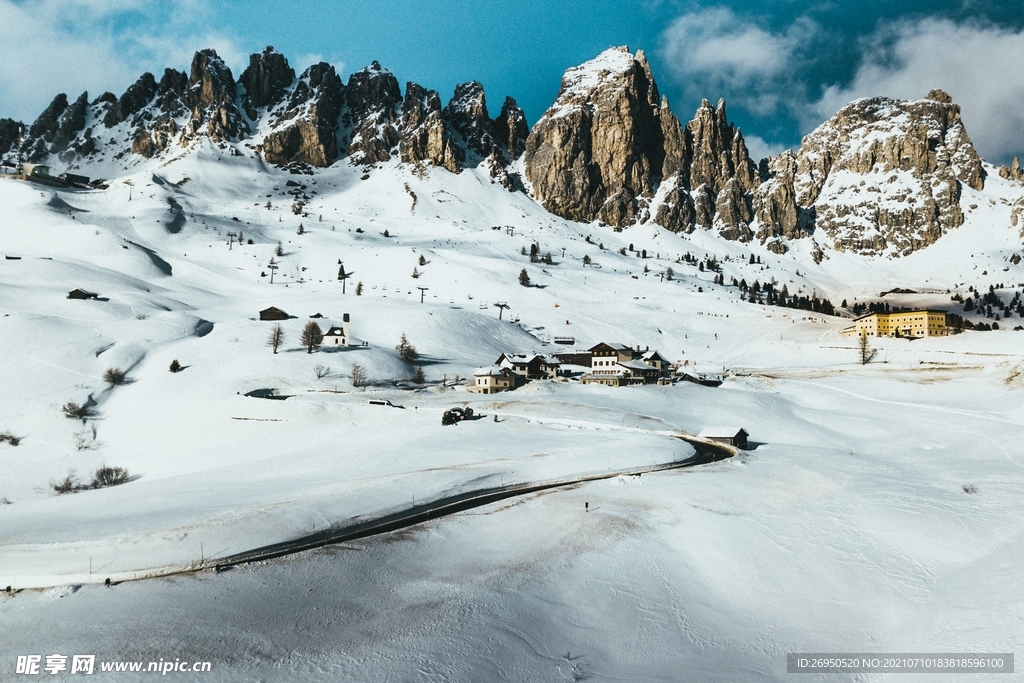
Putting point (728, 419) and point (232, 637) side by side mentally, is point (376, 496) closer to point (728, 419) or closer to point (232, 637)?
point (232, 637)

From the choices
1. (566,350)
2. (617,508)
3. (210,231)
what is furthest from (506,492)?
(210,231)

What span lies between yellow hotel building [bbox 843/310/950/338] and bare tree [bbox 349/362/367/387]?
3913 inches

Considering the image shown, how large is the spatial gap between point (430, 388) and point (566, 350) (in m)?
45.8

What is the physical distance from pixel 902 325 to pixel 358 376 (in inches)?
4582

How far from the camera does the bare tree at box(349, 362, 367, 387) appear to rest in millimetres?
76750

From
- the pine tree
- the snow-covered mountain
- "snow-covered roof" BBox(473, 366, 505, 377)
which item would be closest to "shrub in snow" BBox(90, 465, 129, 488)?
the snow-covered mountain

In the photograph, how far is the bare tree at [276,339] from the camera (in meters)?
86.2

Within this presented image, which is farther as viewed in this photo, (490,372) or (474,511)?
(490,372)

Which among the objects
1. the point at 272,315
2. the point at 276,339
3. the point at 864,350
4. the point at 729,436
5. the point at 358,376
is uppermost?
the point at 272,315

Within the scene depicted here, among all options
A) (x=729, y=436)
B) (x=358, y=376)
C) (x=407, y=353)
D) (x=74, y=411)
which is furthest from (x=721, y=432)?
(x=74, y=411)

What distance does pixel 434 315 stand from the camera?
115 metres

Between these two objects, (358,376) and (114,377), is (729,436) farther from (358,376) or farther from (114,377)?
(114,377)

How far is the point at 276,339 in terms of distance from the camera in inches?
3410

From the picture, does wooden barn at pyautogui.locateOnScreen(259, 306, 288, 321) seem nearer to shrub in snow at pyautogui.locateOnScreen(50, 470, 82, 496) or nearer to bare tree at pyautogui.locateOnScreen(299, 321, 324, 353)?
bare tree at pyautogui.locateOnScreen(299, 321, 324, 353)
